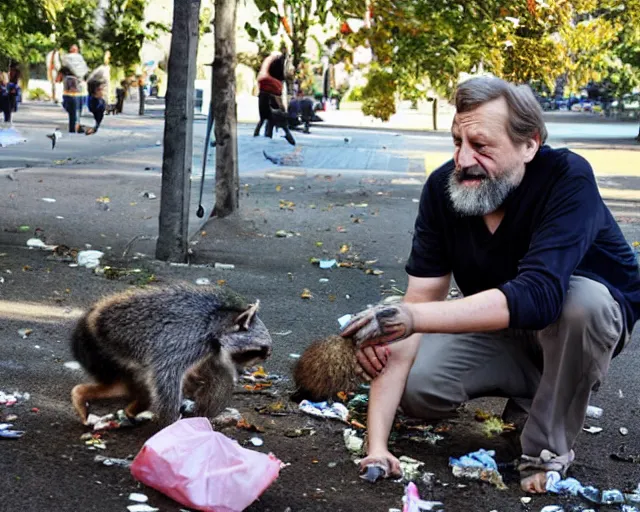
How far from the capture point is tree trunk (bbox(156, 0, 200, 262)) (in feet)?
26.1

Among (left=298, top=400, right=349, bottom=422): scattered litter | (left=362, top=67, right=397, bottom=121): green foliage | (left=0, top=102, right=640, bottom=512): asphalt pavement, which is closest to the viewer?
(left=0, top=102, right=640, bottom=512): asphalt pavement

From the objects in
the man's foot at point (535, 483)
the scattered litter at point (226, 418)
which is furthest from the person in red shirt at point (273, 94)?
the man's foot at point (535, 483)

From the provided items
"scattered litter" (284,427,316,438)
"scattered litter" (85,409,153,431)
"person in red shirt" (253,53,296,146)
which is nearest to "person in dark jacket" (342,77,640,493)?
"scattered litter" (284,427,316,438)

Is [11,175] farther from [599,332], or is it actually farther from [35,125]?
[35,125]

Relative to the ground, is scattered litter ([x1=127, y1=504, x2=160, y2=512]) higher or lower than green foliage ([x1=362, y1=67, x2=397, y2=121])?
A: lower

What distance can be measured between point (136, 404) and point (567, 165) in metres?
1.97

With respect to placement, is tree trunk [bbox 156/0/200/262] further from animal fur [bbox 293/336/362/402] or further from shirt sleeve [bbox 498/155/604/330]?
shirt sleeve [bbox 498/155/604/330]

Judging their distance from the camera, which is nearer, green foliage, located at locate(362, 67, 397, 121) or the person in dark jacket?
the person in dark jacket

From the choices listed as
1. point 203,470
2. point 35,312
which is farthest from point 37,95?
point 203,470

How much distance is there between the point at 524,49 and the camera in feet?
39.7

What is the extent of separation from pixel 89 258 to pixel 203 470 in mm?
4686

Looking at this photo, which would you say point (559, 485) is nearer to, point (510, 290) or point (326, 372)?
point (510, 290)

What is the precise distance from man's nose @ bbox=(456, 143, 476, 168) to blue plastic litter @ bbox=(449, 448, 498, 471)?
3.78 feet

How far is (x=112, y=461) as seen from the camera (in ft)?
12.4
